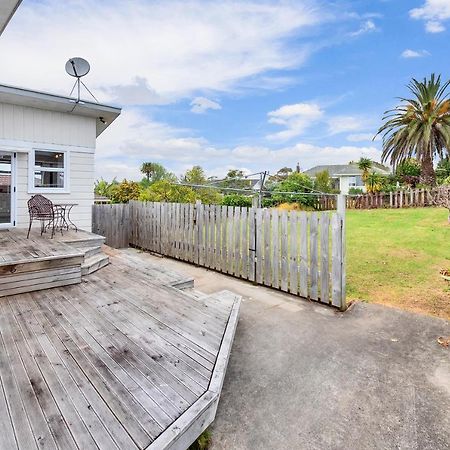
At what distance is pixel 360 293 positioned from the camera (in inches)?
202

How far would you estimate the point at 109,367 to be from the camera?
2316mm

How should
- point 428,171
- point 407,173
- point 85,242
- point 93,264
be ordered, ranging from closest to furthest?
point 93,264
point 85,242
point 428,171
point 407,173

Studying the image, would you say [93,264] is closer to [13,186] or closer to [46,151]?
[13,186]

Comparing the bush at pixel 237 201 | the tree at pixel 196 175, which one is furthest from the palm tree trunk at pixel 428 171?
the tree at pixel 196 175

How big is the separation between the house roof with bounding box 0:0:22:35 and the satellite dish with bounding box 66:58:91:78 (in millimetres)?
4894

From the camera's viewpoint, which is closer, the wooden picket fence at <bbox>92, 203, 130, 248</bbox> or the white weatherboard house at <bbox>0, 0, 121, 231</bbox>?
the white weatherboard house at <bbox>0, 0, 121, 231</bbox>

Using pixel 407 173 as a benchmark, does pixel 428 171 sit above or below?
below

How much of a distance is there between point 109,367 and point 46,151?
7.27 metres

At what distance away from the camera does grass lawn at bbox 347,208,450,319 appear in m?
4.83

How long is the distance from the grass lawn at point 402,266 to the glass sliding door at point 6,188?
8055 mm

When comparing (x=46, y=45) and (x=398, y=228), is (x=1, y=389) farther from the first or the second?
(x=398, y=228)

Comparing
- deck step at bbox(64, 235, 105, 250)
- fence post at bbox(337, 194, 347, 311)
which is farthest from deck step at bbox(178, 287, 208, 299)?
→ deck step at bbox(64, 235, 105, 250)

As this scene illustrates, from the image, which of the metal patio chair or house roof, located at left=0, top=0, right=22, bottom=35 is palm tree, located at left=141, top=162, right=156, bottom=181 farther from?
house roof, located at left=0, top=0, right=22, bottom=35

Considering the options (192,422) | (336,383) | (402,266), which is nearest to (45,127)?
(192,422)
